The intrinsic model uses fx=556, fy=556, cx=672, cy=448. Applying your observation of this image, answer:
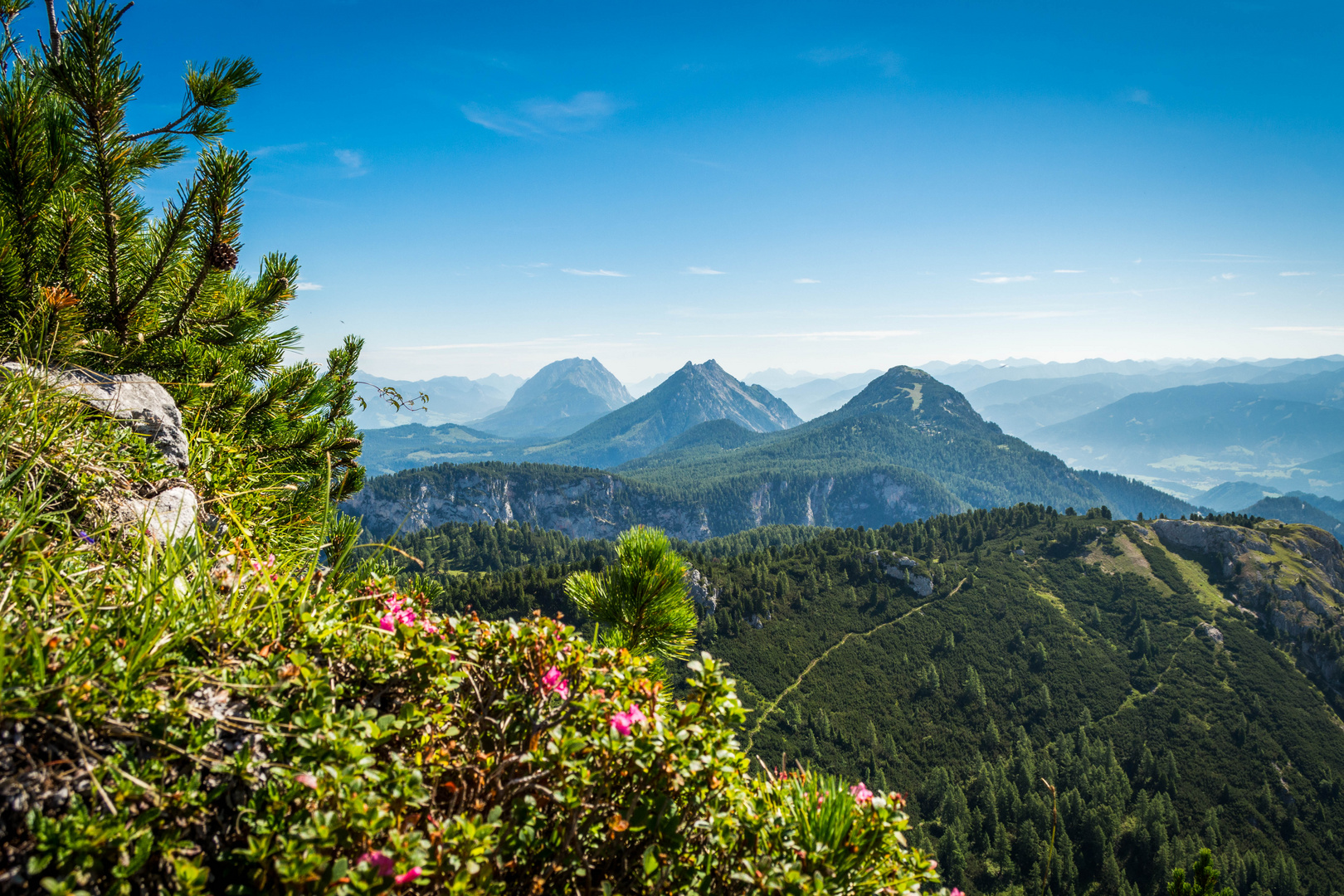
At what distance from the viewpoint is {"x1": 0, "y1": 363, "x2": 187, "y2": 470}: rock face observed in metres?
3.72

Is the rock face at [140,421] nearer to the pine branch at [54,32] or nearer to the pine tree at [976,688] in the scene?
the pine branch at [54,32]

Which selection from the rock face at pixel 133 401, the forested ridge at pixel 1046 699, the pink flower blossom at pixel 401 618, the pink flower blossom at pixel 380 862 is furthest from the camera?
the forested ridge at pixel 1046 699

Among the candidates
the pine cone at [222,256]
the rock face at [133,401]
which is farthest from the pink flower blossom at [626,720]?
the pine cone at [222,256]

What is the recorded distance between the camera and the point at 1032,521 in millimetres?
180500

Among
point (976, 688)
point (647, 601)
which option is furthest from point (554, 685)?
point (976, 688)

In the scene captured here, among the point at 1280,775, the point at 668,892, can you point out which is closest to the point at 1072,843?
the point at 1280,775

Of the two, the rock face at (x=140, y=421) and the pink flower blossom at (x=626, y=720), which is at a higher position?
the rock face at (x=140, y=421)

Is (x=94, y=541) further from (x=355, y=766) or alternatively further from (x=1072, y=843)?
(x=1072, y=843)

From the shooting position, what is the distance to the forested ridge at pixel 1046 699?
93188 mm

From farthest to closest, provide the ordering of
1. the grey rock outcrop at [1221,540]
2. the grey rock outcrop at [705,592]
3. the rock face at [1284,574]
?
the grey rock outcrop at [1221,540], the rock face at [1284,574], the grey rock outcrop at [705,592]

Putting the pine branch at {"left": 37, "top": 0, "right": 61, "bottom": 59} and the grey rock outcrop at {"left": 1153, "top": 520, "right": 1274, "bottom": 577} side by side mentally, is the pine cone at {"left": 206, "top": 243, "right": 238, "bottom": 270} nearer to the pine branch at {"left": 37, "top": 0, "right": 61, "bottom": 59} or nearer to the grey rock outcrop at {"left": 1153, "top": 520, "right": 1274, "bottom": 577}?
the pine branch at {"left": 37, "top": 0, "right": 61, "bottom": 59}

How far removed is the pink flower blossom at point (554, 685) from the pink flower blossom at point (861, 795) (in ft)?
4.41

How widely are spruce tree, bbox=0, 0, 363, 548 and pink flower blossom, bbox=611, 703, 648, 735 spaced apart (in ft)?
5.81

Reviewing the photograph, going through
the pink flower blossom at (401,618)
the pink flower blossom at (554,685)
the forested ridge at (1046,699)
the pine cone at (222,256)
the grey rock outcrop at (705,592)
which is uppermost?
the pine cone at (222,256)
